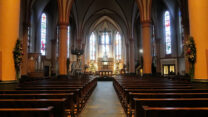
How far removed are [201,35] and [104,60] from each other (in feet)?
106

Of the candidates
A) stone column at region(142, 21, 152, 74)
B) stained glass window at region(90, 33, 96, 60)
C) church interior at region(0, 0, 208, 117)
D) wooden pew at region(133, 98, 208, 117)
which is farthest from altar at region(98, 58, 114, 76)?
wooden pew at region(133, 98, 208, 117)

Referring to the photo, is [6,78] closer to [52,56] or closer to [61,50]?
[61,50]

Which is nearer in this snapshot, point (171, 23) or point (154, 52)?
Result: point (171, 23)

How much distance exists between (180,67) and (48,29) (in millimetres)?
18345

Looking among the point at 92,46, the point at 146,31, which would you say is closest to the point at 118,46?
the point at 92,46

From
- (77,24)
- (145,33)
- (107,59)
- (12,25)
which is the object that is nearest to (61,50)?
(145,33)

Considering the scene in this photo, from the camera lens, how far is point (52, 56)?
2531 cm

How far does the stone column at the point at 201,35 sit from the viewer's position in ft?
23.8

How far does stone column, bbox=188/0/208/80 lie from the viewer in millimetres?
7250

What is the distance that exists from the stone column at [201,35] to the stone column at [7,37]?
25.4 feet

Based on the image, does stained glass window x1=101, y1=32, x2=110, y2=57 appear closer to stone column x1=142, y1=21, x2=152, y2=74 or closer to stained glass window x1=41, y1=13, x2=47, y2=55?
stained glass window x1=41, y1=13, x2=47, y2=55

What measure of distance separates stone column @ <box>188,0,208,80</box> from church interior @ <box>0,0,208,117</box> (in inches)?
1.4

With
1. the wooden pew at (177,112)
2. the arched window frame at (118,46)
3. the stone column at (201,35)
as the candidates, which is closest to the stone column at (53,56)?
the arched window frame at (118,46)

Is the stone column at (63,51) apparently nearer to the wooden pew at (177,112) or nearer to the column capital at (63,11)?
the column capital at (63,11)
